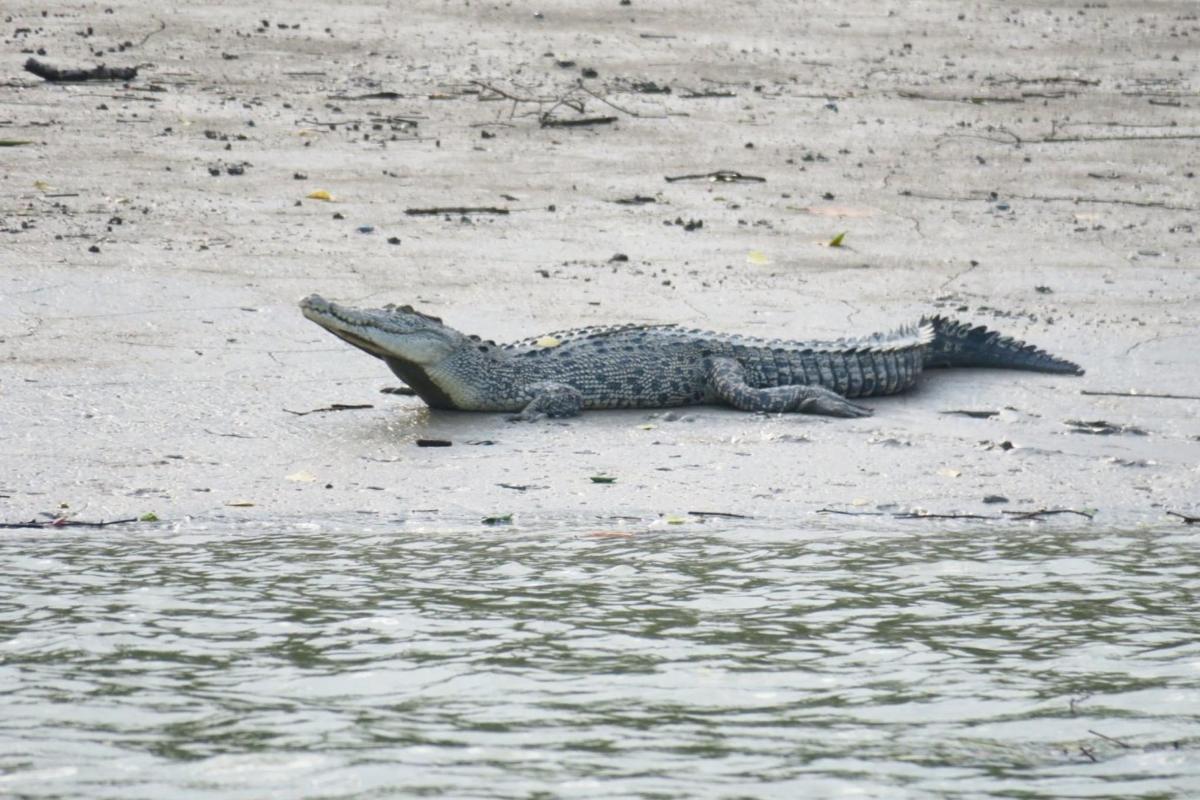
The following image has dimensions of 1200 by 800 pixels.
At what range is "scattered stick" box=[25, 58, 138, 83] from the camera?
12.7 meters

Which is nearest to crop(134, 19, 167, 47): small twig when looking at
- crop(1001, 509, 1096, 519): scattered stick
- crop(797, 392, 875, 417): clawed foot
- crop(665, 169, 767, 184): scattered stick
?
crop(665, 169, 767, 184): scattered stick

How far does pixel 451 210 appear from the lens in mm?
11289

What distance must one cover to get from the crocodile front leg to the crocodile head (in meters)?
0.41

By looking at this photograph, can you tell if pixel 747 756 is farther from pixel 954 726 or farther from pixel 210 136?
pixel 210 136

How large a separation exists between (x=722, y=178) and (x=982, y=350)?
327 centimetres

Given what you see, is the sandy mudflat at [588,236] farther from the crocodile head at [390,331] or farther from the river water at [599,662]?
the river water at [599,662]

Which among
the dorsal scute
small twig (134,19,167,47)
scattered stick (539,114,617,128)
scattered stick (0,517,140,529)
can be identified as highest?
small twig (134,19,167,47)

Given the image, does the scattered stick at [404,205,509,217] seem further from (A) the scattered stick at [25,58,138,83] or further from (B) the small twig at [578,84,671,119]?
(A) the scattered stick at [25,58,138,83]

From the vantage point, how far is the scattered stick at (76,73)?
500 inches

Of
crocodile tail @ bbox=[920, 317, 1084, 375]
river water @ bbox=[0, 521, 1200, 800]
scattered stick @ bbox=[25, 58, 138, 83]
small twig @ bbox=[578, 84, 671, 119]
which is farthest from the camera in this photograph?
small twig @ bbox=[578, 84, 671, 119]

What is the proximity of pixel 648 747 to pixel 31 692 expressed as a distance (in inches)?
68.6

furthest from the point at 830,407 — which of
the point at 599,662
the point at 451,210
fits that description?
the point at 451,210

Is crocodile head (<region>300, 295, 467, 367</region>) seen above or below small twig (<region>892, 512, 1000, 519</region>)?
above

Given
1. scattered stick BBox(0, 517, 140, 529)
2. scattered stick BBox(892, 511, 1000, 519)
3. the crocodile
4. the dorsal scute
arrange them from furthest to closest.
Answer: the dorsal scute
the crocodile
scattered stick BBox(892, 511, 1000, 519)
scattered stick BBox(0, 517, 140, 529)
